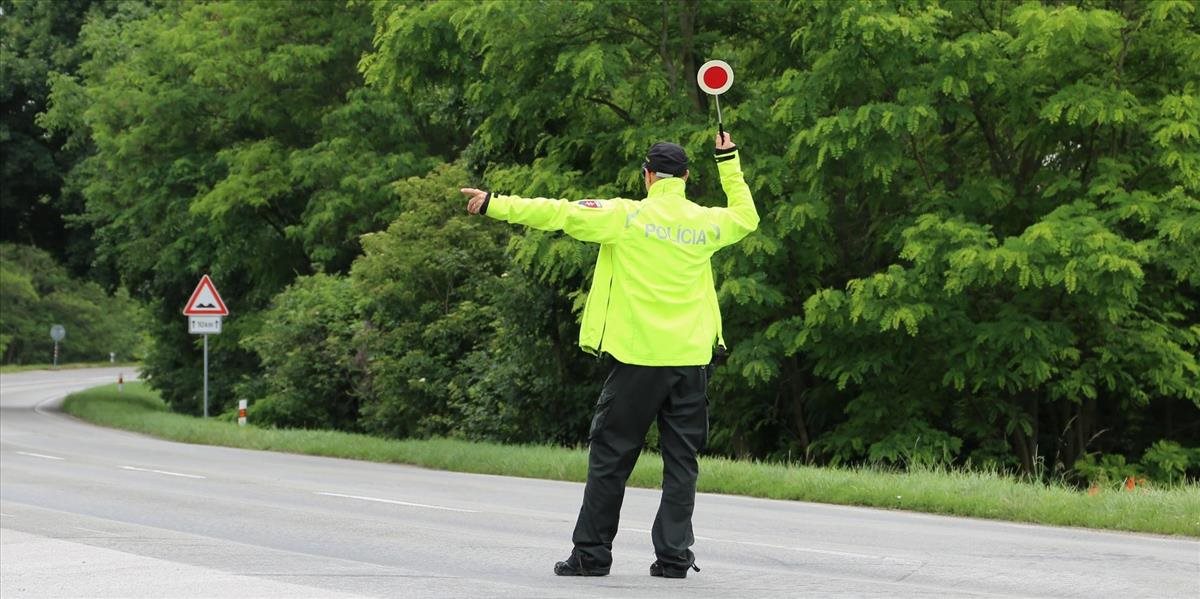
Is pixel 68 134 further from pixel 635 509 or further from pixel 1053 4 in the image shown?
pixel 635 509

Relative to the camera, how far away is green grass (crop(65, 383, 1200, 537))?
1141 centimetres

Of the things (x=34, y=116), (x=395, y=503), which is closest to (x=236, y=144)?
(x=34, y=116)

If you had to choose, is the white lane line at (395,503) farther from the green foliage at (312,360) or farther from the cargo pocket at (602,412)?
the green foliage at (312,360)

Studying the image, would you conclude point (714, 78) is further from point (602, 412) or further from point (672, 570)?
point (672, 570)

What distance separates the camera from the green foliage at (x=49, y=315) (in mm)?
93312

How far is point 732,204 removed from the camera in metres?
7.43

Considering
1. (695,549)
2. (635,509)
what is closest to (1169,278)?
(635,509)

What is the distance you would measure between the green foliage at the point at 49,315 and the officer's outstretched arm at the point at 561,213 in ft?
287

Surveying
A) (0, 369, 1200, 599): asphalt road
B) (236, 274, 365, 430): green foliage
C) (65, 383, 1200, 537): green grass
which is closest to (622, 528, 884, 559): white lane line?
(0, 369, 1200, 599): asphalt road

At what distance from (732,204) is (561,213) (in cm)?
96

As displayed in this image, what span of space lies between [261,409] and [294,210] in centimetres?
897

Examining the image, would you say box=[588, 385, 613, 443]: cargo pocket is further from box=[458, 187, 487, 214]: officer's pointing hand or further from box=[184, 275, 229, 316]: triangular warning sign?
box=[184, 275, 229, 316]: triangular warning sign

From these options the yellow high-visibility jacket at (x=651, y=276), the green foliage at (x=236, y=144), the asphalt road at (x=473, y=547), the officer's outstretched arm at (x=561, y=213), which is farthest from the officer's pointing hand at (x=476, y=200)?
the green foliage at (x=236, y=144)

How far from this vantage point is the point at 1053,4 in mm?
20578
